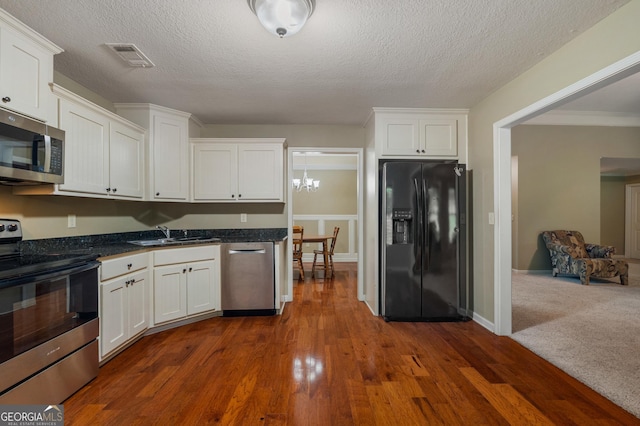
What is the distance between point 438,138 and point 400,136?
17.5 inches

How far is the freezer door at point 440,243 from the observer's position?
3.12 m

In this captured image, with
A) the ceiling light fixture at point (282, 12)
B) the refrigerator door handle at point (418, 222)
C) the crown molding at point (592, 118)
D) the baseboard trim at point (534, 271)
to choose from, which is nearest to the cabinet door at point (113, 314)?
the ceiling light fixture at point (282, 12)

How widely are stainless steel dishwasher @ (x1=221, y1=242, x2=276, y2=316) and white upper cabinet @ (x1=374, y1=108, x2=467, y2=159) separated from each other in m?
1.80

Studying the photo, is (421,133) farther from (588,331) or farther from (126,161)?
(126,161)

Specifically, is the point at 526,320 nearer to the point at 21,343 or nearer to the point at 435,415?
the point at 435,415

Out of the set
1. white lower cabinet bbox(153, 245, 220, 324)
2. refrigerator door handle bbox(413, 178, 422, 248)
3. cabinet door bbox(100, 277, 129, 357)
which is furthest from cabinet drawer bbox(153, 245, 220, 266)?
refrigerator door handle bbox(413, 178, 422, 248)

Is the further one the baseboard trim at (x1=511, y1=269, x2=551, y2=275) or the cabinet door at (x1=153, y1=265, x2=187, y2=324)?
the baseboard trim at (x1=511, y1=269, x2=551, y2=275)

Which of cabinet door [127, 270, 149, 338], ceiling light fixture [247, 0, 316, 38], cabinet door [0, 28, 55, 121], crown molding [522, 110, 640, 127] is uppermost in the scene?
crown molding [522, 110, 640, 127]

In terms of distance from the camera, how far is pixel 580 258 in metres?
4.85

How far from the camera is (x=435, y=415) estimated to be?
1.65 m

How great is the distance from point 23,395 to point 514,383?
291cm

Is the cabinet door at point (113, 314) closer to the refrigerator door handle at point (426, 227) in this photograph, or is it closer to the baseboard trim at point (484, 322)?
the refrigerator door handle at point (426, 227)

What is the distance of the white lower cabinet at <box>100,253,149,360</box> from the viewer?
7.04 ft

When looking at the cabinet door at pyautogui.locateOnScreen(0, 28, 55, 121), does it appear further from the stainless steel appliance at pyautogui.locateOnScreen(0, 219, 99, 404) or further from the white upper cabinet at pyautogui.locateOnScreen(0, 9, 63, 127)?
the stainless steel appliance at pyautogui.locateOnScreen(0, 219, 99, 404)
